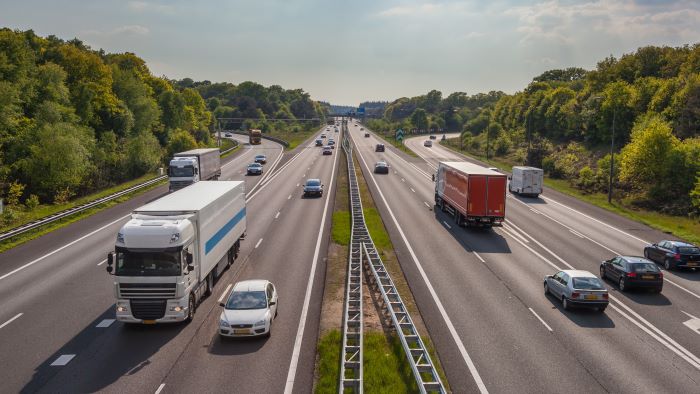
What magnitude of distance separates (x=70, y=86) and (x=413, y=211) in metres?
47.9

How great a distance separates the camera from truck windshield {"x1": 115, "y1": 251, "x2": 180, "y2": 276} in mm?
17953

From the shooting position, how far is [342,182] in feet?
201

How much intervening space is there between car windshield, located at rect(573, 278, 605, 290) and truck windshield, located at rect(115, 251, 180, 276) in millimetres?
15577

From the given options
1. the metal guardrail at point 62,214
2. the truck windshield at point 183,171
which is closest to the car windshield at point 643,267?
the metal guardrail at point 62,214

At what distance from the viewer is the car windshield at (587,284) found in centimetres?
2147

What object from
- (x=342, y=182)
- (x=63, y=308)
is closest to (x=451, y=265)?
(x=63, y=308)

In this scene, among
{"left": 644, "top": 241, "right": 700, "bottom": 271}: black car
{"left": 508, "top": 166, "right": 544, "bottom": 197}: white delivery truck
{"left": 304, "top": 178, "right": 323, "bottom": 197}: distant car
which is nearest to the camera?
{"left": 644, "top": 241, "right": 700, "bottom": 271}: black car

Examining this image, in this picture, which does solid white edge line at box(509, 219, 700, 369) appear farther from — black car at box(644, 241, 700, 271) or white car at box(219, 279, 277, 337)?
white car at box(219, 279, 277, 337)

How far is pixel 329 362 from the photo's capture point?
15.9 m

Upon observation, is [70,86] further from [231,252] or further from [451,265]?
[451,265]

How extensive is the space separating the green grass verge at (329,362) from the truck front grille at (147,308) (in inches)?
222

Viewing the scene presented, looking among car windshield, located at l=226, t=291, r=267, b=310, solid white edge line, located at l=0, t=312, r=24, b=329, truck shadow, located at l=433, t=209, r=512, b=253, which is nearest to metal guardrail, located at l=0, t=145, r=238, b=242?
solid white edge line, located at l=0, t=312, r=24, b=329

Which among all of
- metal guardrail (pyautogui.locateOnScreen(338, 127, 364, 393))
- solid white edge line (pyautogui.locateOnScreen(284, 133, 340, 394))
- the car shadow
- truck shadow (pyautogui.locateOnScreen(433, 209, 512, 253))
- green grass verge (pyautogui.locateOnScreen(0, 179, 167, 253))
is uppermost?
metal guardrail (pyautogui.locateOnScreen(338, 127, 364, 393))

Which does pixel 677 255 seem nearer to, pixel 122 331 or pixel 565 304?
pixel 565 304
